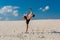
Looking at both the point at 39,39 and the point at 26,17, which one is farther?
the point at 26,17

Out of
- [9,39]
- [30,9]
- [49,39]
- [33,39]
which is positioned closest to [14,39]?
[9,39]

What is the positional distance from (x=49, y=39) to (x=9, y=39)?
289 cm

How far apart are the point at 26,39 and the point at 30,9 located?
543 centimetres

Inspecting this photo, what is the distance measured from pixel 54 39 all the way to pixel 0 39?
12.8 feet

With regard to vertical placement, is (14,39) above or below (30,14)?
below

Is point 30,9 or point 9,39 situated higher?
point 30,9

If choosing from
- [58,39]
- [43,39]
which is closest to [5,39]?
[43,39]

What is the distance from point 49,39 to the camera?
1652cm

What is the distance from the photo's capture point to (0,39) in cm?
1639

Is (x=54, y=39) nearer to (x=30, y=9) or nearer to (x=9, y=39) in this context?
(x=9, y=39)

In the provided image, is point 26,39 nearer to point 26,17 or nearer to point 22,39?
point 22,39

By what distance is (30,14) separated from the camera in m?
21.4

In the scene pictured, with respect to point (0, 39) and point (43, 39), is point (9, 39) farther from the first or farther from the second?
point (43, 39)

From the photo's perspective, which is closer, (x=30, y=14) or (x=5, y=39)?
(x=5, y=39)
